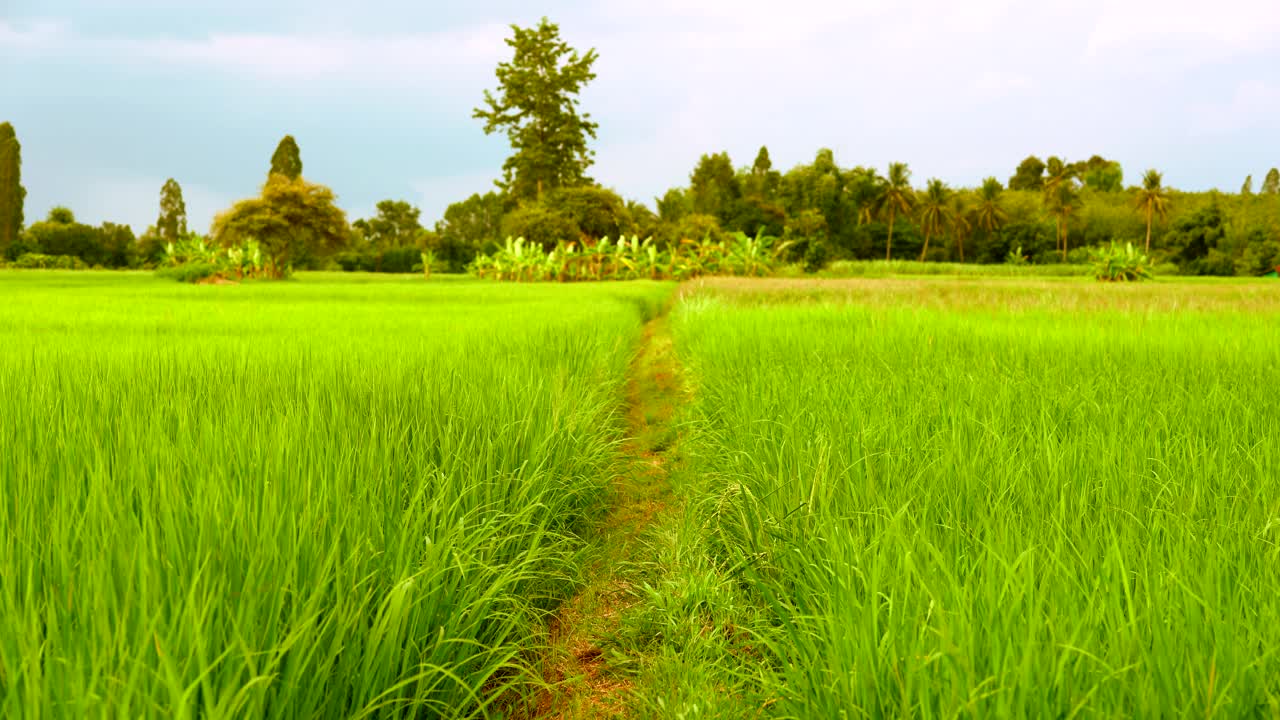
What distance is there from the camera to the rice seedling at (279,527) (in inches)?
34.9

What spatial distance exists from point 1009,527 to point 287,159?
39061 millimetres

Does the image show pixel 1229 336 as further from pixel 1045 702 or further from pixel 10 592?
pixel 10 592

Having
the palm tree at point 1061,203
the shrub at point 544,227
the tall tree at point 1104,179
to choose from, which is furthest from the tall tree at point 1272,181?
the shrub at point 544,227

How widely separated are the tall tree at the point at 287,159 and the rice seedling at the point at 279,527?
34991mm

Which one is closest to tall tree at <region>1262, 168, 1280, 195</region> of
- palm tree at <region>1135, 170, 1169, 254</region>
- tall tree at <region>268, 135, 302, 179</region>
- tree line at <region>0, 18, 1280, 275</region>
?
tree line at <region>0, 18, 1280, 275</region>

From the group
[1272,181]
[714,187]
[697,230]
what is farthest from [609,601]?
[1272,181]

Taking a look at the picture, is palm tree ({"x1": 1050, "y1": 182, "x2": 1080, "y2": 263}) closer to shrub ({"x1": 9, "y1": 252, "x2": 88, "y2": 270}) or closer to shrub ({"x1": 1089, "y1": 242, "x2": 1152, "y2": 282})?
shrub ({"x1": 1089, "y1": 242, "x2": 1152, "y2": 282})

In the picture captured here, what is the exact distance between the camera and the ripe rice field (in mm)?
915

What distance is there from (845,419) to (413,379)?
65.2 inches

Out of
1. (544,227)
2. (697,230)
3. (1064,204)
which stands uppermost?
(1064,204)

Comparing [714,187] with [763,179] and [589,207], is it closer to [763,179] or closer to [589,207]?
[763,179]

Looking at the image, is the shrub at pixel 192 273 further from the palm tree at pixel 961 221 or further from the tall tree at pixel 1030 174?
the tall tree at pixel 1030 174

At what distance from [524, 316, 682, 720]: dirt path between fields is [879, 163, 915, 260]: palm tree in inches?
2192

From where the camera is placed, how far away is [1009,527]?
1374 mm
